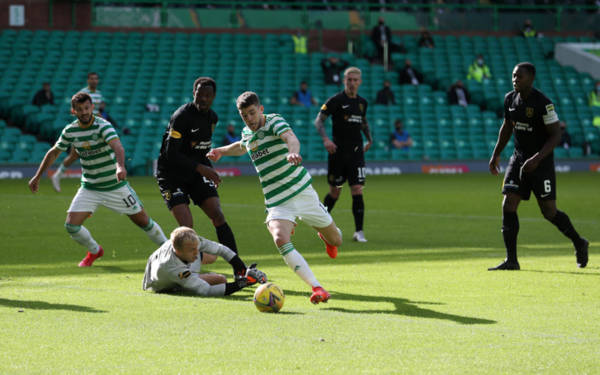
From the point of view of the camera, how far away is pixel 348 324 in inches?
A: 274

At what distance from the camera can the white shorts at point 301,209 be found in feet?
27.3

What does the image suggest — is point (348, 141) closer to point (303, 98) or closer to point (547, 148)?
point (547, 148)

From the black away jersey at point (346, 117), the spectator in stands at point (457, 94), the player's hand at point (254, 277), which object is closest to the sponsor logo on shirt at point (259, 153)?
the player's hand at point (254, 277)

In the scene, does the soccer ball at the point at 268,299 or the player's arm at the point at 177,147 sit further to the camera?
the player's arm at the point at 177,147

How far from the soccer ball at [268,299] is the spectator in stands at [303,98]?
26692mm

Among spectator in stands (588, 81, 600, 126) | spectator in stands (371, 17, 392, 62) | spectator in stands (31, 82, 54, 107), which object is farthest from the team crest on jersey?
spectator in stands (588, 81, 600, 126)

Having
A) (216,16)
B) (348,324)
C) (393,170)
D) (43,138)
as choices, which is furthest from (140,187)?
(348,324)

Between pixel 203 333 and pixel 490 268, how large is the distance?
4.44 metres

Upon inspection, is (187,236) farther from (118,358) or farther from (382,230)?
(382,230)

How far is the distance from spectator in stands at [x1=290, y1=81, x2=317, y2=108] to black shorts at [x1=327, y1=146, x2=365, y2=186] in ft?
66.4

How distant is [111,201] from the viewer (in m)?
11.0

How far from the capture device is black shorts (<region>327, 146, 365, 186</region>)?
44.9ft

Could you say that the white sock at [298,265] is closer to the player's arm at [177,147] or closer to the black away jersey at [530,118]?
the player's arm at [177,147]

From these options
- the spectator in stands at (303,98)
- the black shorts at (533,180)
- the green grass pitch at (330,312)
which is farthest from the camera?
the spectator in stands at (303,98)
